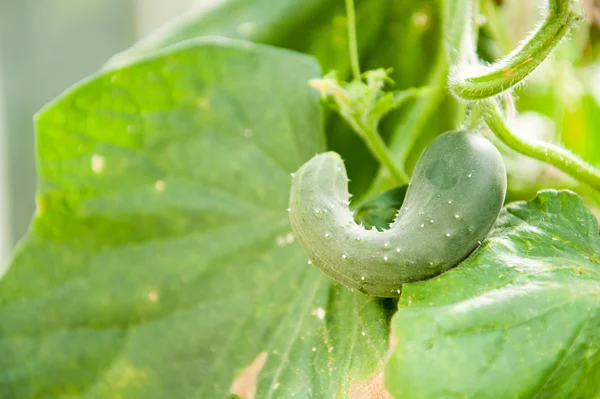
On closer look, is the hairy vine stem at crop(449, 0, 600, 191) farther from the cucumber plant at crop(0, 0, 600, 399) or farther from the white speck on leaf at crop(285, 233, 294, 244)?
the white speck on leaf at crop(285, 233, 294, 244)

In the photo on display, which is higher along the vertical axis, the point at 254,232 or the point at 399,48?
the point at 399,48

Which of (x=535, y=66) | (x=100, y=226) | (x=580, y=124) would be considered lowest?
(x=580, y=124)

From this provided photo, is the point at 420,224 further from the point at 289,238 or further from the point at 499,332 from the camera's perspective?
the point at 289,238

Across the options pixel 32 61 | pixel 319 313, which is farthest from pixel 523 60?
pixel 32 61

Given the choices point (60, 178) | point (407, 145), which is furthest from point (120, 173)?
point (407, 145)

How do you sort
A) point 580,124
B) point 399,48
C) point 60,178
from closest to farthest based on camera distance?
point 60,178
point 399,48
point 580,124

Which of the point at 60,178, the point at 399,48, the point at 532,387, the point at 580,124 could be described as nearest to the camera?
the point at 532,387

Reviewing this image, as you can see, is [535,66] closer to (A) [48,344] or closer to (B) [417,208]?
(B) [417,208]

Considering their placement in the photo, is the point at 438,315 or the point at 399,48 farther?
the point at 399,48
